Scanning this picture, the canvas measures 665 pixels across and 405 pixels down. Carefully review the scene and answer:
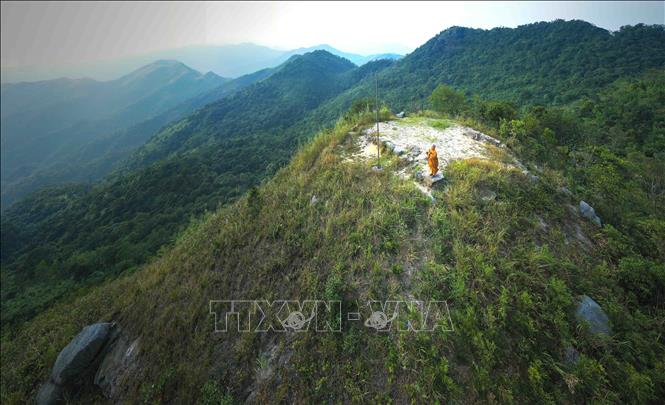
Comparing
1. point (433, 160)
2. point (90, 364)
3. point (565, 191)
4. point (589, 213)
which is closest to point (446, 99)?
point (565, 191)

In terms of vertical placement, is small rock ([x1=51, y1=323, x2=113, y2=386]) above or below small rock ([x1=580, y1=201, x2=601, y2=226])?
below

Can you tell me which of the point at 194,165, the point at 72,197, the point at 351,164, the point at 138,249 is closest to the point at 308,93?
the point at 194,165

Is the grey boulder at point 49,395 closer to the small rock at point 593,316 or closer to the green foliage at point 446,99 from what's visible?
the small rock at point 593,316

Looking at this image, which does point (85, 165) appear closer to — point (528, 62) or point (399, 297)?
point (399, 297)

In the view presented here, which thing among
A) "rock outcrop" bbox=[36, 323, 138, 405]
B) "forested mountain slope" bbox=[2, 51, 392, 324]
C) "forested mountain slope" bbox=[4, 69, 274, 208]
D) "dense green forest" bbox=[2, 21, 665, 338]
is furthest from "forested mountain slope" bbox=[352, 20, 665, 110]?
"forested mountain slope" bbox=[4, 69, 274, 208]

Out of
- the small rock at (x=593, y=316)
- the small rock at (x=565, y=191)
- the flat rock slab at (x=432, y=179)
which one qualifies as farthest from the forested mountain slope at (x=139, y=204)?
the small rock at (x=593, y=316)

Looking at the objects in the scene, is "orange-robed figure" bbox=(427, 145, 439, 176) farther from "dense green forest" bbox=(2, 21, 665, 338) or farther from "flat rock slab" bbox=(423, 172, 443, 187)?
"dense green forest" bbox=(2, 21, 665, 338)
